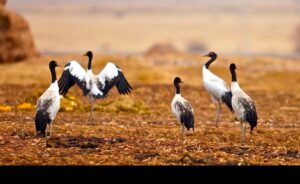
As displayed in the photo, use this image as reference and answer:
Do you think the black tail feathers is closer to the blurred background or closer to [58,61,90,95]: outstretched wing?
[58,61,90,95]: outstretched wing

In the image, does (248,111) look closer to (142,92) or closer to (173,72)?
(142,92)

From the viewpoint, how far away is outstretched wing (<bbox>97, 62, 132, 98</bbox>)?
22.9 metres

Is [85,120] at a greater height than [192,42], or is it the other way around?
[192,42]

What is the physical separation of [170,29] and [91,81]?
11412cm

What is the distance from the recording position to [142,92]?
31141mm

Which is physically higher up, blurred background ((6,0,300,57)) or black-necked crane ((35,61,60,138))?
blurred background ((6,0,300,57))

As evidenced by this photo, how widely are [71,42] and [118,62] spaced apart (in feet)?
237

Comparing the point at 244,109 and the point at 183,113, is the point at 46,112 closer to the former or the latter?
the point at 183,113

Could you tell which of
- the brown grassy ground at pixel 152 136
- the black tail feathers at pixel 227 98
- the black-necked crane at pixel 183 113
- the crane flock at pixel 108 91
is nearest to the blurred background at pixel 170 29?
the brown grassy ground at pixel 152 136

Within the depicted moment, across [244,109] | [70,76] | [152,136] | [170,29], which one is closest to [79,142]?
[152,136]

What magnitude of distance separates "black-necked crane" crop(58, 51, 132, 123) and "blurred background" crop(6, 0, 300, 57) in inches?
2505

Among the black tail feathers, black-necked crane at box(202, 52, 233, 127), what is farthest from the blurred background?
the black tail feathers

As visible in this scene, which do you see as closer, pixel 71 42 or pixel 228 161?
pixel 228 161
